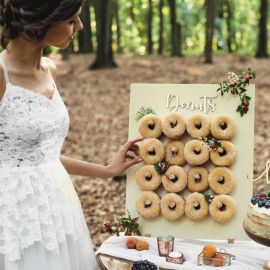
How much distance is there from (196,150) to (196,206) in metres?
0.25

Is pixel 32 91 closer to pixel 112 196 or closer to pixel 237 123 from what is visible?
pixel 237 123

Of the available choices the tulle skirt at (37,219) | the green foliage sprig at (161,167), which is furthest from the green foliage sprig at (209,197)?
the tulle skirt at (37,219)

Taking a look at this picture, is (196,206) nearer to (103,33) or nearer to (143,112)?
(143,112)

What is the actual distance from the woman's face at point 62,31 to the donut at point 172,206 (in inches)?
35.4

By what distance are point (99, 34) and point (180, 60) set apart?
3.03 m

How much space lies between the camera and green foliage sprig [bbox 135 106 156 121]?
251 cm

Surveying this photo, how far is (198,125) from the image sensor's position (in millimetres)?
2439

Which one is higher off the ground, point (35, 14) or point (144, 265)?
point (35, 14)

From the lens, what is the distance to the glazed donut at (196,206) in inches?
95.0

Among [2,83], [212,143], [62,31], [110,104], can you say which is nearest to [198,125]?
[212,143]

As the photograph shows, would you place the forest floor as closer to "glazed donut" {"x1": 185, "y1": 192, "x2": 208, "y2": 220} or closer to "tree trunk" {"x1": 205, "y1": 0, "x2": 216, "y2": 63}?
"tree trunk" {"x1": 205, "y1": 0, "x2": 216, "y2": 63}

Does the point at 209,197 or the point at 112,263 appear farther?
the point at 209,197

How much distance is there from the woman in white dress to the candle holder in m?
0.46

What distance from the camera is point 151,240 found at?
7.98ft
